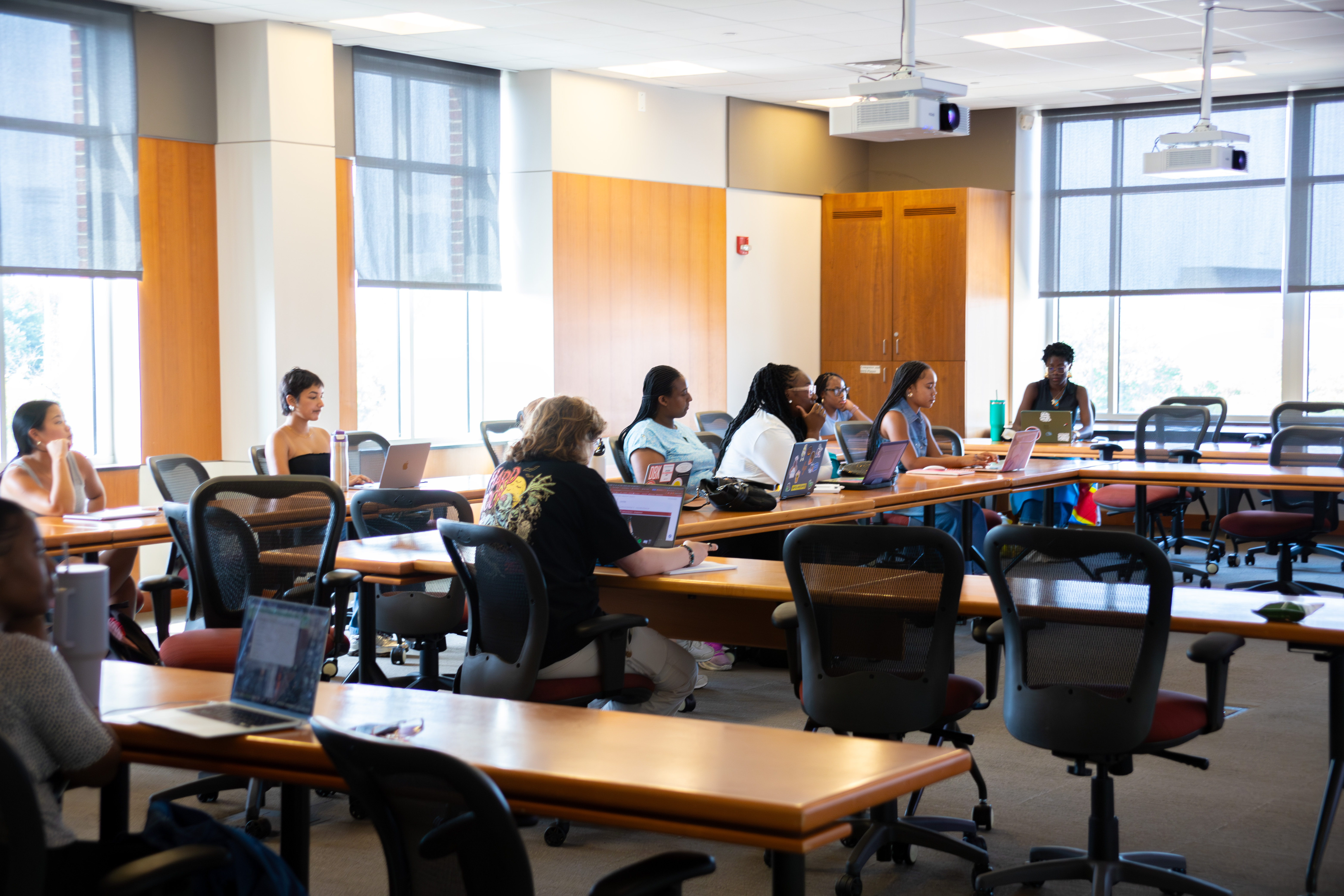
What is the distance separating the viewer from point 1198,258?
11141 millimetres

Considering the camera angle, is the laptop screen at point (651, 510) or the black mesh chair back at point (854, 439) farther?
Result: the black mesh chair back at point (854, 439)

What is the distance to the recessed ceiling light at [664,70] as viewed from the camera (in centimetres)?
950

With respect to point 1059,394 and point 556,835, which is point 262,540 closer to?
point 556,835

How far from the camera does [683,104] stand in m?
10.5

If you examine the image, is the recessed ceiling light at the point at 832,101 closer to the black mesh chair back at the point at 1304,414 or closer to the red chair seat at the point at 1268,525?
the black mesh chair back at the point at 1304,414

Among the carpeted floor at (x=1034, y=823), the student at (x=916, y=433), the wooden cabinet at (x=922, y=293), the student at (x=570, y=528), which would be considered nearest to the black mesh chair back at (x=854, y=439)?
the student at (x=916, y=433)

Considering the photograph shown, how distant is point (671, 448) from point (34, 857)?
4272 millimetres

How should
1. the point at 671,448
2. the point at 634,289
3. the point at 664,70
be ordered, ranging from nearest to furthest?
the point at 671,448, the point at 664,70, the point at 634,289

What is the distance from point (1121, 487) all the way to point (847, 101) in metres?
4.04

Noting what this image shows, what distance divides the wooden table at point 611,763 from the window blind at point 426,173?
6.29 metres

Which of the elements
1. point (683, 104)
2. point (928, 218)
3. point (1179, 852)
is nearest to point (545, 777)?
point (1179, 852)

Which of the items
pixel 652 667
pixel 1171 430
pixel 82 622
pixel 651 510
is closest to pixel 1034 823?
pixel 652 667

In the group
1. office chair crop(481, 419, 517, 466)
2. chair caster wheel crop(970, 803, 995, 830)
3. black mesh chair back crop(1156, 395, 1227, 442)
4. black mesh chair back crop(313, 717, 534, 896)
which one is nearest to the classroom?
black mesh chair back crop(313, 717, 534, 896)

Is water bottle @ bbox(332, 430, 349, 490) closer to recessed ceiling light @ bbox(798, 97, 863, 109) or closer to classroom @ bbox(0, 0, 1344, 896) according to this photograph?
classroom @ bbox(0, 0, 1344, 896)
